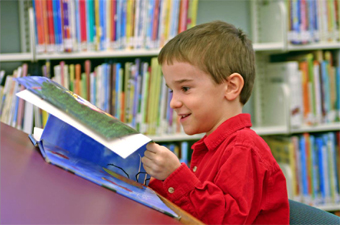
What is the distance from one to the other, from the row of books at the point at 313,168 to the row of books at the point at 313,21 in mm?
503

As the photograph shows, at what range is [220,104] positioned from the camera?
37.5 inches

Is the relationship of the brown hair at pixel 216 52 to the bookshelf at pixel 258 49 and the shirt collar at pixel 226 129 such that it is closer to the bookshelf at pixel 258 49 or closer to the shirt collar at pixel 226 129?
the shirt collar at pixel 226 129

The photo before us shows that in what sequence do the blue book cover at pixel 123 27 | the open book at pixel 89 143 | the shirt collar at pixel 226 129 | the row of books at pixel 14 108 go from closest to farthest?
the open book at pixel 89 143
the shirt collar at pixel 226 129
the row of books at pixel 14 108
the blue book cover at pixel 123 27

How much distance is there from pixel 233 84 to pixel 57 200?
0.60 m

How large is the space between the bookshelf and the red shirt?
3.90 ft

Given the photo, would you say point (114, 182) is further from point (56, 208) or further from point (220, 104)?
point (220, 104)

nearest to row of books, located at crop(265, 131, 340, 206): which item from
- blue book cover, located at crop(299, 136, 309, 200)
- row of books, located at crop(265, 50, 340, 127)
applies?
blue book cover, located at crop(299, 136, 309, 200)

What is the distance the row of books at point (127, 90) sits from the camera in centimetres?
192

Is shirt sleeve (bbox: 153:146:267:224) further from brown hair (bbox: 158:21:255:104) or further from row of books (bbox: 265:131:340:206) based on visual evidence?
row of books (bbox: 265:131:340:206)

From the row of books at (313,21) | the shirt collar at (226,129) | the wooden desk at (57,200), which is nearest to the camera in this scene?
the wooden desk at (57,200)

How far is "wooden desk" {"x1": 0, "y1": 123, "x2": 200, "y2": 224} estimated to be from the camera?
0.42 metres

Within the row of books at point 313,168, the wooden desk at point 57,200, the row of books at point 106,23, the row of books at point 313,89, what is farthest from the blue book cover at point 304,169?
the wooden desk at point 57,200

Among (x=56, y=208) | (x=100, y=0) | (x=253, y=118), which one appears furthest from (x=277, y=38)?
(x=56, y=208)

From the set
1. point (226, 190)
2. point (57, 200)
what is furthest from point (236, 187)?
point (57, 200)
